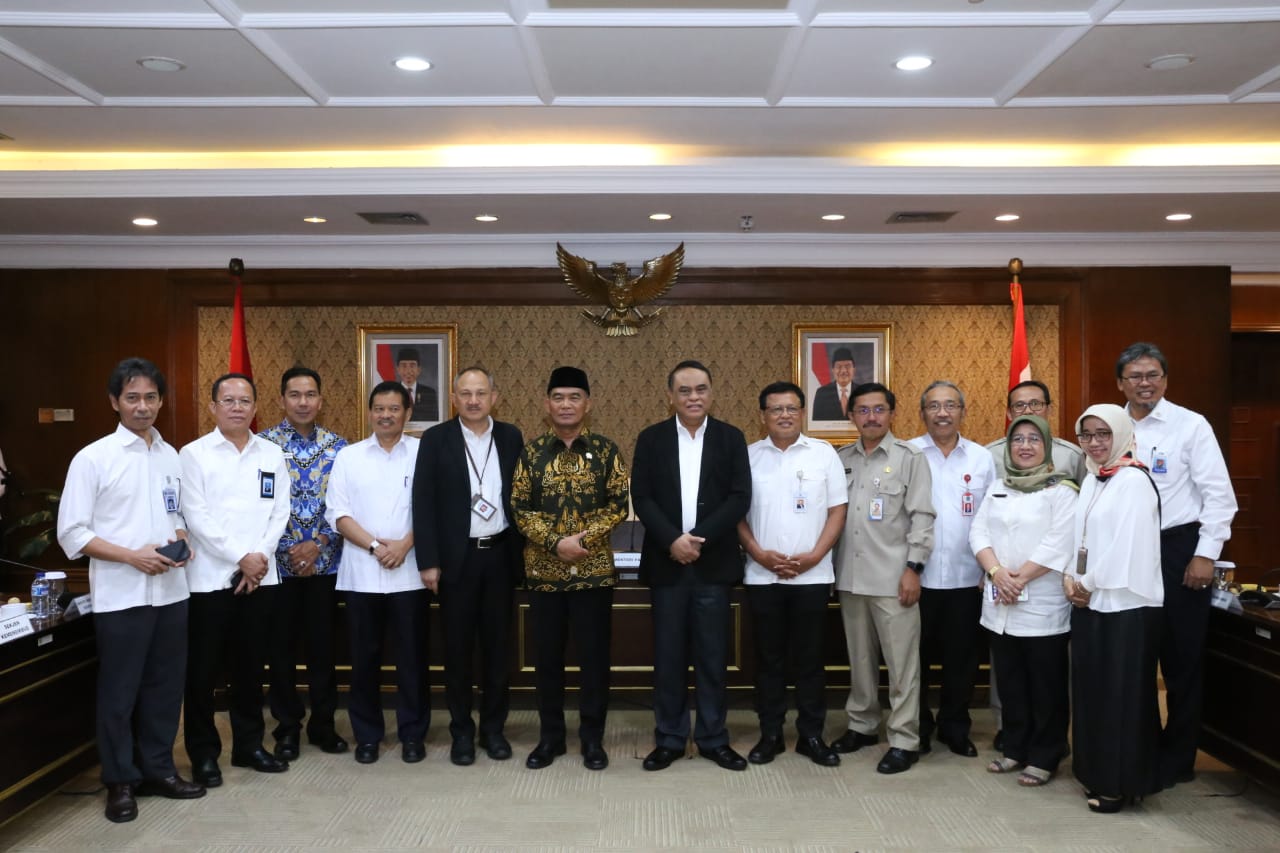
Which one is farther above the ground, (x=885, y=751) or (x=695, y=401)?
(x=695, y=401)

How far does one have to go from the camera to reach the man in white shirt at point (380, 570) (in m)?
4.29

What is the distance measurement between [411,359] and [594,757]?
11.5ft

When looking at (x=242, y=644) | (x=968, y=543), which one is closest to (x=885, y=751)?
(x=968, y=543)

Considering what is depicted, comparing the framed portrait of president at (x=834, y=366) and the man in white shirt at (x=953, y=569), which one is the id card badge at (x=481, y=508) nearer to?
the man in white shirt at (x=953, y=569)

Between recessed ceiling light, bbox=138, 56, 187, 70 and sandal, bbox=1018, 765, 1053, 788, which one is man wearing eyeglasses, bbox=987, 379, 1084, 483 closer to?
sandal, bbox=1018, 765, 1053, 788

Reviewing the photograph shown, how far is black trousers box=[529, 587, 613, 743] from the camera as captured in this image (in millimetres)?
4180

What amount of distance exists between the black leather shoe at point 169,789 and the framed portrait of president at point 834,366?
14.3 feet

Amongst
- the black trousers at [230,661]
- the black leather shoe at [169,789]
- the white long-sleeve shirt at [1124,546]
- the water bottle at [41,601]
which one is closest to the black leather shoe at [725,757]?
the white long-sleeve shirt at [1124,546]

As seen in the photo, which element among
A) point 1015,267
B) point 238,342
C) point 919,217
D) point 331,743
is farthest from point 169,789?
point 1015,267

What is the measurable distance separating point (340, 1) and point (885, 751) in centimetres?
386

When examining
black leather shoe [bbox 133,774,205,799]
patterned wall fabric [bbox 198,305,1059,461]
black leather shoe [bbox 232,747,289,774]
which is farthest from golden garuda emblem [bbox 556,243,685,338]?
black leather shoe [bbox 133,774,205,799]

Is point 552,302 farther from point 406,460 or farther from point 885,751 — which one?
point 885,751

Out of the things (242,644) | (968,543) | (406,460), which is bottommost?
(242,644)

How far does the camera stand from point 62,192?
5.34 m
